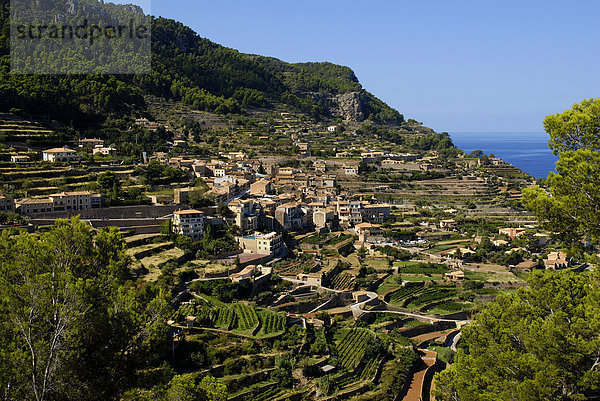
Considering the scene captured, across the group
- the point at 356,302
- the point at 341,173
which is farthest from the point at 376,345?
the point at 341,173

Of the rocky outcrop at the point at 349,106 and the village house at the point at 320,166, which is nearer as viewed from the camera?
the village house at the point at 320,166

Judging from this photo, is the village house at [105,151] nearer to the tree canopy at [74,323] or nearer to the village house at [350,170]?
the village house at [350,170]

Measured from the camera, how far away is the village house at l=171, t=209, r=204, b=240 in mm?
24938

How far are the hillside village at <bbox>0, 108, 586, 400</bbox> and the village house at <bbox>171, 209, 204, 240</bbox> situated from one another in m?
0.07

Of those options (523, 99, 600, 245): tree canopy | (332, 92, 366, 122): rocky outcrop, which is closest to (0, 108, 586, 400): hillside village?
(523, 99, 600, 245): tree canopy

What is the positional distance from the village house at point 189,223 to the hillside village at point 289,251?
0.07m

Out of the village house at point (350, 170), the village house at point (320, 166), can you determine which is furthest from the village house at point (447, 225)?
the village house at point (320, 166)

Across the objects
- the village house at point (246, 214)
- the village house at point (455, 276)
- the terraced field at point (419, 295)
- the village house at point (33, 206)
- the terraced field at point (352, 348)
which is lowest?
the terraced field at point (352, 348)

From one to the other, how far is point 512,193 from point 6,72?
41.7 meters

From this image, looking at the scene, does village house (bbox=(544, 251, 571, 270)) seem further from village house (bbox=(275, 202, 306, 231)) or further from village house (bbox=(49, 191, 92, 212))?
village house (bbox=(49, 191, 92, 212))

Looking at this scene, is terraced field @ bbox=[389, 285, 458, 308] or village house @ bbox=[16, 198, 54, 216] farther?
terraced field @ bbox=[389, 285, 458, 308]

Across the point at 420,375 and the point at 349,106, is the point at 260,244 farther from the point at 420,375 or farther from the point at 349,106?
the point at 349,106

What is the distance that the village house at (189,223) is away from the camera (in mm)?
24938

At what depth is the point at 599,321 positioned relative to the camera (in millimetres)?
7047
